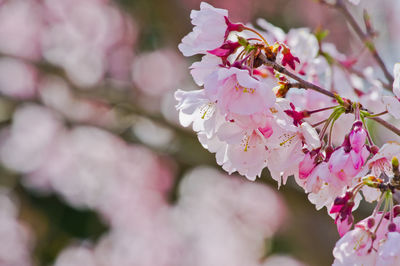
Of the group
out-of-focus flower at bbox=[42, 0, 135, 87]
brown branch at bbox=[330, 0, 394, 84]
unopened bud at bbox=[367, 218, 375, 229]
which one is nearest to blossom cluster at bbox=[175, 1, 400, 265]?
unopened bud at bbox=[367, 218, 375, 229]

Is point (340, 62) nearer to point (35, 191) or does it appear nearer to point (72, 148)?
point (35, 191)

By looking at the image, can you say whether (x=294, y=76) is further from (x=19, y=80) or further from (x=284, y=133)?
(x=19, y=80)

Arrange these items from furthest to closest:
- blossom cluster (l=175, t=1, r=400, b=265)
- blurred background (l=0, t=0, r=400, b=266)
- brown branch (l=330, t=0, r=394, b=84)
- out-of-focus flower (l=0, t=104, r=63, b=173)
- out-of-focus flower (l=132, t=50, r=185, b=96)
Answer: out-of-focus flower (l=132, t=50, r=185, b=96)
out-of-focus flower (l=0, t=104, r=63, b=173)
blurred background (l=0, t=0, r=400, b=266)
brown branch (l=330, t=0, r=394, b=84)
blossom cluster (l=175, t=1, r=400, b=265)

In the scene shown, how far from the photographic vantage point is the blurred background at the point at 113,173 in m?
4.25

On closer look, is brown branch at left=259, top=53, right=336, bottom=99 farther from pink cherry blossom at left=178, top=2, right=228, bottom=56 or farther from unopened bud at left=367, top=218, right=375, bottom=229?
unopened bud at left=367, top=218, right=375, bottom=229

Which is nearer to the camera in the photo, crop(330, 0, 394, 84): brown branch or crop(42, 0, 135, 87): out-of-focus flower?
crop(330, 0, 394, 84): brown branch

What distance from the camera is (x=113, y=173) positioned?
4.79 m

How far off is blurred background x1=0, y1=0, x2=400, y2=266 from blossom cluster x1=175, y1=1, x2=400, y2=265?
2767 millimetres

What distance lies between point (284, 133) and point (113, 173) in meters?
4.07

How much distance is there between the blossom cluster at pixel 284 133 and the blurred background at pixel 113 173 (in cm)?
277

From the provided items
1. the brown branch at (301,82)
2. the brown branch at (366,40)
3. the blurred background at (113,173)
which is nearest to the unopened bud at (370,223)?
the brown branch at (301,82)

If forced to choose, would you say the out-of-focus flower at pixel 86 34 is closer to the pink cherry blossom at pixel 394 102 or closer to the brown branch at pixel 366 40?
the brown branch at pixel 366 40

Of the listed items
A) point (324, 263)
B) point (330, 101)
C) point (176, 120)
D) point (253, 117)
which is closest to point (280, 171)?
point (253, 117)

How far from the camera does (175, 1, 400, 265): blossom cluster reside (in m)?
0.75
